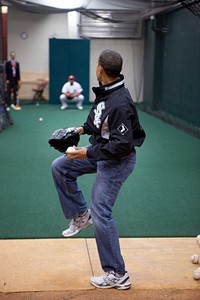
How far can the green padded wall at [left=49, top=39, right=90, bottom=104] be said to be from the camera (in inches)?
680

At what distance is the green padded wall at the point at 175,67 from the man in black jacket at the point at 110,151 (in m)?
8.34

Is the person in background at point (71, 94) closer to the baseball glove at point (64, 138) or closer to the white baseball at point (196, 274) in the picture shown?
the baseball glove at point (64, 138)

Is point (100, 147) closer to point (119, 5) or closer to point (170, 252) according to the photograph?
point (170, 252)

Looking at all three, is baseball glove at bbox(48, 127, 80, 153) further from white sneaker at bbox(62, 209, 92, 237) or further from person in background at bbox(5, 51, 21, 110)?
person in background at bbox(5, 51, 21, 110)

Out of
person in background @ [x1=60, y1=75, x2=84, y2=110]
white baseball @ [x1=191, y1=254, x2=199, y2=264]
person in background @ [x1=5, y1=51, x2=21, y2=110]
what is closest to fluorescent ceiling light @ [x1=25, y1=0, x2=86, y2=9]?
person in background @ [x1=60, y1=75, x2=84, y2=110]

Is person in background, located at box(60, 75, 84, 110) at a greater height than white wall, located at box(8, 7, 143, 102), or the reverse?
white wall, located at box(8, 7, 143, 102)

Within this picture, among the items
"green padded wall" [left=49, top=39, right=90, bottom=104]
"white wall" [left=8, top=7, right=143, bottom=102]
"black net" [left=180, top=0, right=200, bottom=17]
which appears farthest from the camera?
"white wall" [left=8, top=7, right=143, bottom=102]

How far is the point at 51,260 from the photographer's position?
11.3 feet

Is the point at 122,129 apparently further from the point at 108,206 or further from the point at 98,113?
the point at 108,206

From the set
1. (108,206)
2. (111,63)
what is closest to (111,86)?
(111,63)

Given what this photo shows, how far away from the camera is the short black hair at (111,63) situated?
9.34 ft

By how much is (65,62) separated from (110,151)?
1511 centimetres

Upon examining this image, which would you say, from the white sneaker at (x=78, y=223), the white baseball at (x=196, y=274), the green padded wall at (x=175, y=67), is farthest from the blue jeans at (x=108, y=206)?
the green padded wall at (x=175, y=67)

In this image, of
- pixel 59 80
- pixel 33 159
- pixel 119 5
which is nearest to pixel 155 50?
pixel 119 5
